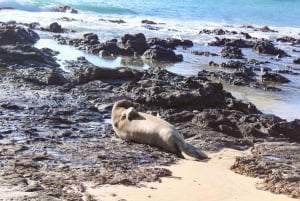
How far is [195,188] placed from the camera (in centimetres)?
669

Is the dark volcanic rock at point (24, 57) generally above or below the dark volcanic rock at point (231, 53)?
above

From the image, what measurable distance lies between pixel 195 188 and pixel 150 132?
6.96 feet

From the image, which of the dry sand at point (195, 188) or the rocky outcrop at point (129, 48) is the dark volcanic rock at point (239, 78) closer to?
the rocky outcrop at point (129, 48)

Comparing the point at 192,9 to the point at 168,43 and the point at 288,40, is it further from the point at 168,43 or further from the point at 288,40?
the point at 168,43

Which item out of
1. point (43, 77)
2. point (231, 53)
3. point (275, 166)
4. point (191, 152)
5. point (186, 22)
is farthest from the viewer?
point (186, 22)

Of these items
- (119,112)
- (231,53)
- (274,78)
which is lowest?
(274,78)

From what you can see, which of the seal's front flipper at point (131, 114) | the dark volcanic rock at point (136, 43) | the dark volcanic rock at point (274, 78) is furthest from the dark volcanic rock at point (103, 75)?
the dark volcanic rock at point (136, 43)

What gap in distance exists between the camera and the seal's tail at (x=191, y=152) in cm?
802

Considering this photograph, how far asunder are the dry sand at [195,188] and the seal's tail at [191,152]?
321mm

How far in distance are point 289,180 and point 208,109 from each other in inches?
150

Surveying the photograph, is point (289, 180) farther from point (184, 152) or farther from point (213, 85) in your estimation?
point (213, 85)

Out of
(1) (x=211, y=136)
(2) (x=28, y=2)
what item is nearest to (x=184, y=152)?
(1) (x=211, y=136)

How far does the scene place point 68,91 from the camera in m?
11.8

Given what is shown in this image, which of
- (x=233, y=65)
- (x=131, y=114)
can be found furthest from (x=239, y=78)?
(x=131, y=114)
